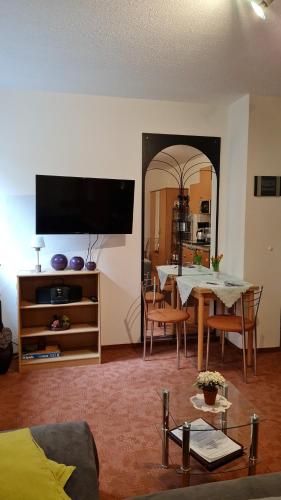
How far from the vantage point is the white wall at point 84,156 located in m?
3.54

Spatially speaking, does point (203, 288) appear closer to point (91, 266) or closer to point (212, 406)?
point (91, 266)

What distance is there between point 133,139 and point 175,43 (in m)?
1.36

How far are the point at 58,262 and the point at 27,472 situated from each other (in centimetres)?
237

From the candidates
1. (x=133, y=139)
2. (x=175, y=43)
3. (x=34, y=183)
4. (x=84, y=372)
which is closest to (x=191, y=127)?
(x=133, y=139)

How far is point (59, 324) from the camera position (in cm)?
355

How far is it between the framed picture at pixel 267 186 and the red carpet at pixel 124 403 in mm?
1687

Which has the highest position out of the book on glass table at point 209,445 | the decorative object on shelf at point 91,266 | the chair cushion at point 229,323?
the decorative object on shelf at point 91,266

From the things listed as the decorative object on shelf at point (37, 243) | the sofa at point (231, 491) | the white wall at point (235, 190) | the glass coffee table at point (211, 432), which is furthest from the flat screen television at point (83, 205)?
the sofa at point (231, 491)

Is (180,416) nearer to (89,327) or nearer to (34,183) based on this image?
(89,327)

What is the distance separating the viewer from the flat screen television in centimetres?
338

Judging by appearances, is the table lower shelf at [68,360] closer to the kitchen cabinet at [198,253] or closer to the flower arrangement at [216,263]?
the flower arrangement at [216,263]

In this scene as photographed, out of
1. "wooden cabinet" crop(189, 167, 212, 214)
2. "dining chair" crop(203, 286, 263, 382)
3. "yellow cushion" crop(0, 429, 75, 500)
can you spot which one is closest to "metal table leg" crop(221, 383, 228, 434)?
"yellow cushion" crop(0, 429, 75, 500)

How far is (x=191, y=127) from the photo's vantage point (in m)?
3.94

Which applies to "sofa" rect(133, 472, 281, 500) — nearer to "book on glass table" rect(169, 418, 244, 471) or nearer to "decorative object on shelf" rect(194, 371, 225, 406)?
"book on glass table" rect(169, 418, 244, 471)
